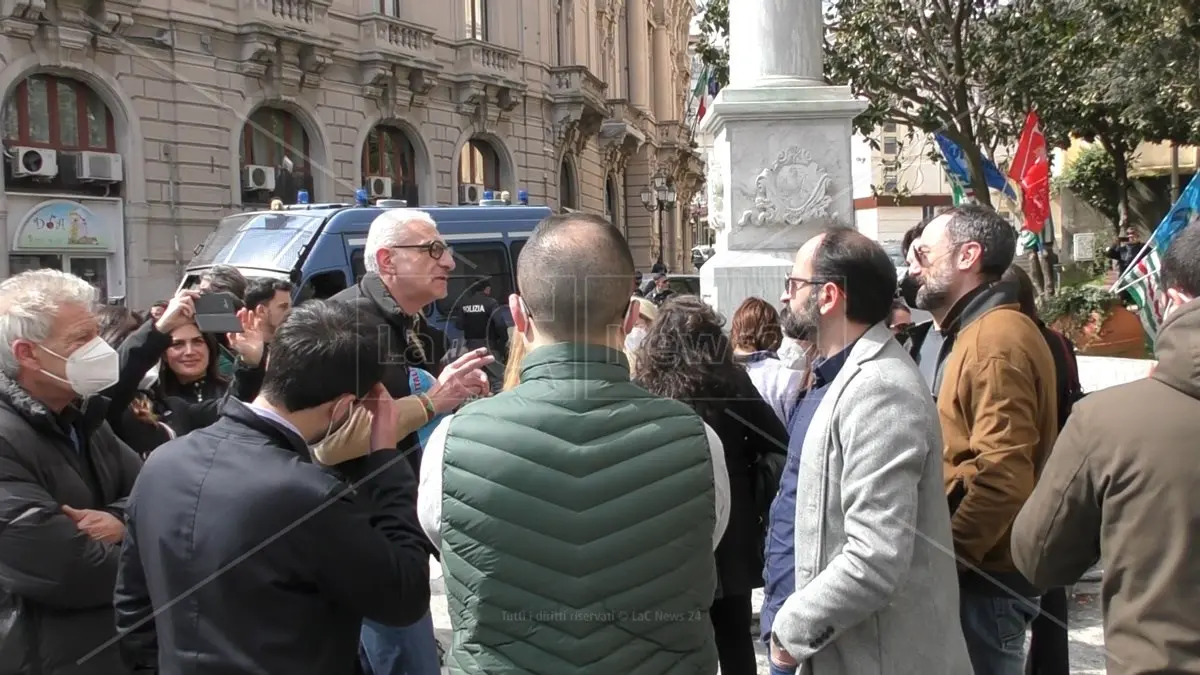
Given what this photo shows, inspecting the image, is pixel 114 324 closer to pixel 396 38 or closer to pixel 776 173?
pixel 776 173

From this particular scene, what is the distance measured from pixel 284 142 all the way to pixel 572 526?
67.4 ft

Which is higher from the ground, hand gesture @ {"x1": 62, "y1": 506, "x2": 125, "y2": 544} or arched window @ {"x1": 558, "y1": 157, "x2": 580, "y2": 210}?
arched window @ {"x1": 558, "y1": 157, "x2": 580, "y2": 210}

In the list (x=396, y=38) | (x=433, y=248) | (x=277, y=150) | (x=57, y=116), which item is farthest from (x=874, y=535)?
(x=396, y=38)

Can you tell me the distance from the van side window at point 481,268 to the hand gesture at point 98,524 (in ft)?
29.2

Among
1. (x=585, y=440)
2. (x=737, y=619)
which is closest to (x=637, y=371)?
(x=737, y=619)

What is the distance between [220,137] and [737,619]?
17.8 metres

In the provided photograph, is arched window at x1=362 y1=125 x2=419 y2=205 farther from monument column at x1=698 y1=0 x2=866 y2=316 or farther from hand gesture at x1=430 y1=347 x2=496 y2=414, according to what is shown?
hand gesture at x1=430 y1=347 x2=496 y2=414

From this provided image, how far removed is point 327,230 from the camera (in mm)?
11086

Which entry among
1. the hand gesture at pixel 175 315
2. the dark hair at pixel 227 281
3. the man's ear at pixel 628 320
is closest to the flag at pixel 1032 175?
the dark hair at pixel 227 281

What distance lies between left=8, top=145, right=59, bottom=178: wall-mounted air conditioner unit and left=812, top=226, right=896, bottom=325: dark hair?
16.8 meters

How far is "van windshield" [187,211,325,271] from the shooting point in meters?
11.1

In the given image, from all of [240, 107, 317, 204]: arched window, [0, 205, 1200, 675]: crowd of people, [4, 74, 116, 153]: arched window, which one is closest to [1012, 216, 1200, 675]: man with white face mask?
[0, 205, 1200, 675]: crowd of people

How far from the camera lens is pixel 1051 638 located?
3809mm

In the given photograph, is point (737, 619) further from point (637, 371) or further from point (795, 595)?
point (795, 595)
